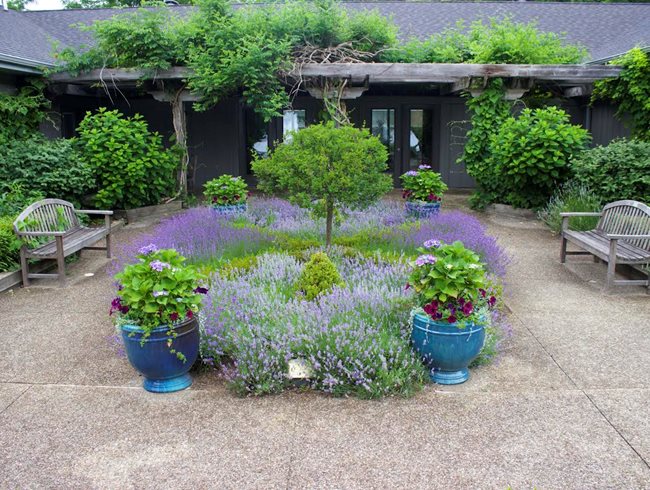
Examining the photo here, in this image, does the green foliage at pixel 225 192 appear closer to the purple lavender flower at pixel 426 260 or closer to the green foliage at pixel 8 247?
the green foliage at pixel 8 247

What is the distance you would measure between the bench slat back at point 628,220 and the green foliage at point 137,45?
26.1 feet

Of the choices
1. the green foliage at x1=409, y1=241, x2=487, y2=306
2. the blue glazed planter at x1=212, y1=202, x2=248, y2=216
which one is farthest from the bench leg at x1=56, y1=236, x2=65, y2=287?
the green foliage at x1=409, y1=241, x2=487, y2=306

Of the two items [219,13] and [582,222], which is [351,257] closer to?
[582,222]

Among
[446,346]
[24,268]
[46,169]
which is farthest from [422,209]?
[46,169]

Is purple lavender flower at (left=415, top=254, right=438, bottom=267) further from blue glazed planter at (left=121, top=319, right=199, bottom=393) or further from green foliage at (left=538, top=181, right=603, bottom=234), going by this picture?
green foliage at (left=538, top=181, right=603, bottom=234)

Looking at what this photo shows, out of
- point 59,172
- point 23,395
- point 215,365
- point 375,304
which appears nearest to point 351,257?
point 375,304

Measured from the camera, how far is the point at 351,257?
21.8ft

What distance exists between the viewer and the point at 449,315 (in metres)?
4.04

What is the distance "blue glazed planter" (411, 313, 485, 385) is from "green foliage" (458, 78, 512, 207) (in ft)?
25.2

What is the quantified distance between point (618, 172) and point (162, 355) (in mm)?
7359

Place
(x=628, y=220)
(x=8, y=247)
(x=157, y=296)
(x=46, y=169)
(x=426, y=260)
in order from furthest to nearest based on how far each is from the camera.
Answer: (x=46, y=169) < (x=628, y=220) < (x=8, y=247) < (x=426, y=260) < (x=157, y=296)

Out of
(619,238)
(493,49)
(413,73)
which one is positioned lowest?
(619,238)

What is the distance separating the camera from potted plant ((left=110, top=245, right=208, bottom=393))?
388cm

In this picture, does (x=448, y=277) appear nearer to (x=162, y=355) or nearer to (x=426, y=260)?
(x=426, y=260)
